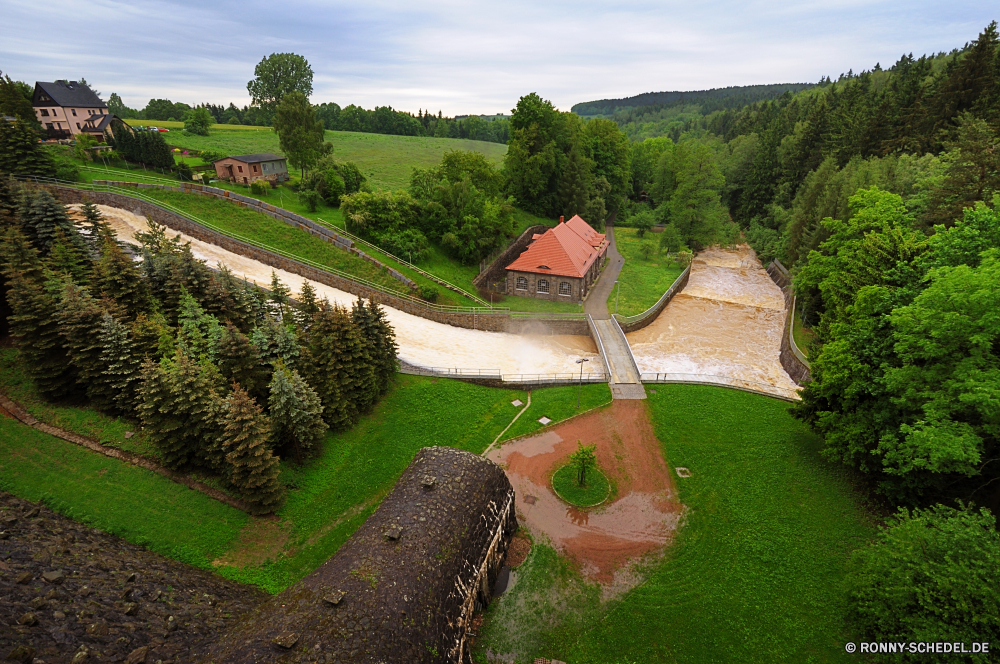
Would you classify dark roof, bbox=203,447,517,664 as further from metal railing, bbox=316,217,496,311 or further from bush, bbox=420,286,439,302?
metal railing, bbox=316,217,496,311

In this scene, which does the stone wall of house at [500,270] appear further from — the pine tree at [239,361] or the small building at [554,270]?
the pine tree at [239,361]

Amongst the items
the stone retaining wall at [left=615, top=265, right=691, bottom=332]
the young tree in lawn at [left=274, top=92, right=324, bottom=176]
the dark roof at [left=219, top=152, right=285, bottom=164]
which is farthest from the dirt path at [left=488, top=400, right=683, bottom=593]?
the dark roof at [left=219, top=152, right=285, bottom=164]

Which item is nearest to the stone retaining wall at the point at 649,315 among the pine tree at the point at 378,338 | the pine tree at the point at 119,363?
the pine tree at the point at 378,338

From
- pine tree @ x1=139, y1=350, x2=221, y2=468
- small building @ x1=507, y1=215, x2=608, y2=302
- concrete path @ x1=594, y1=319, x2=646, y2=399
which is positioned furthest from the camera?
small building @ x1=507, y1=215, x2=608, y2=302

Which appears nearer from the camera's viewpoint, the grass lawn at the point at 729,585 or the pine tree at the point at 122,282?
the grass lawn at the point at 729,585

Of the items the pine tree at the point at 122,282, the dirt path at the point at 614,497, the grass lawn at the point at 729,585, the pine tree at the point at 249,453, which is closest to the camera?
the grass lawn at the point at 729,585

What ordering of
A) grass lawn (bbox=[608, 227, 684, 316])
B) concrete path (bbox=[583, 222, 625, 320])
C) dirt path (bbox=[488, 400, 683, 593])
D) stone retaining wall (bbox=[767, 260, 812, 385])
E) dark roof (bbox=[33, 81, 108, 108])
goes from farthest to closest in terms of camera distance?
dark roof (bbox=[33, 81, 108, 108]) < grass lawn (bbox=[608, 227, 684, 316]) < concrete path (bbox=[583, 222, 625, 320]) < stone retaining wall (bbox=[767, 260, 812, 385]) < dirt path (bbox=[488, 400, 683, 593])
